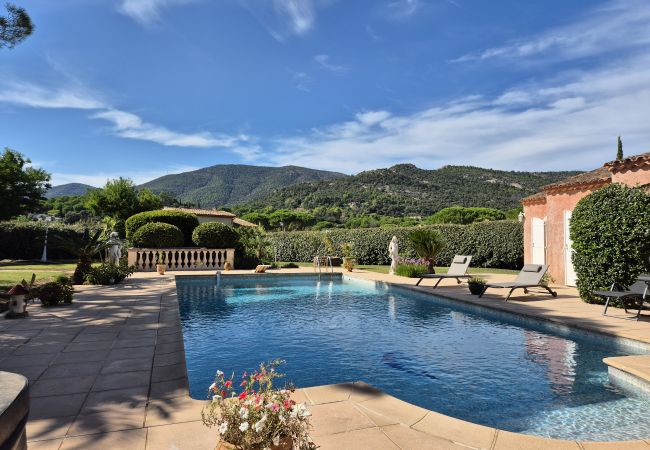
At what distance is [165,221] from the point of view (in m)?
21.7

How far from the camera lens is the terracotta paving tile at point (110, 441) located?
2.69m

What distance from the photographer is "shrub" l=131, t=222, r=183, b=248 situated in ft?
64.3

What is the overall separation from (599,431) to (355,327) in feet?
15.4

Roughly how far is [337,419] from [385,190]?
57468mm

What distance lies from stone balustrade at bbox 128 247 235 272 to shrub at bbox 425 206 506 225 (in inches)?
1302

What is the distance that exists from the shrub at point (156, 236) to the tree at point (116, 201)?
2224 cm

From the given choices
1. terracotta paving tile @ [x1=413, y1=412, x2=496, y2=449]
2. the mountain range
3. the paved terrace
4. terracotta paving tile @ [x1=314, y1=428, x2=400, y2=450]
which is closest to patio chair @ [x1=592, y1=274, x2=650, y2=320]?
the paved terrace

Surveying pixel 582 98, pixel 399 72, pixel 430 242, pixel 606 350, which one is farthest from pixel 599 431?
pixel 399 72

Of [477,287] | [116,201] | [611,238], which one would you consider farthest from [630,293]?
[116,201]

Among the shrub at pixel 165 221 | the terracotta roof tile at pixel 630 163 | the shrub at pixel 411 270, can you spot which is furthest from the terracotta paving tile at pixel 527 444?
the shrub at pixel 165 221

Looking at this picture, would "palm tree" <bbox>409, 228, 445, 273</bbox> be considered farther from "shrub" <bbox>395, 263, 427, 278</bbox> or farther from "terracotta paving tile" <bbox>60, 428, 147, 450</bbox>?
"terracotta paving tile" <bbox>60, 428, 147, 450</bbox>

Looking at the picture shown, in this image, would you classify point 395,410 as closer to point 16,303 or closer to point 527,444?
point 527,444

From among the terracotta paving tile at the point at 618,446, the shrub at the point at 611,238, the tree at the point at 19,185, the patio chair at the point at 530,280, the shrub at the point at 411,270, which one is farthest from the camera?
the tree at the point at 19,185

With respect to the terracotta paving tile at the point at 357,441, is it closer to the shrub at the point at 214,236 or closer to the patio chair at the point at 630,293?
the patio chair at the point at 630,293
